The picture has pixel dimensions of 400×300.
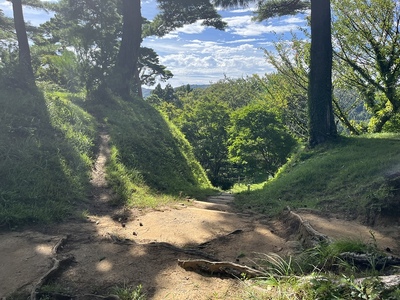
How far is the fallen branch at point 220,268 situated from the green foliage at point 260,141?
16775 millimetres

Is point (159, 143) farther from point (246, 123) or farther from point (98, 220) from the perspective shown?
point (246, 123)

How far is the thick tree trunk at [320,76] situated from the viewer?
10445 mm

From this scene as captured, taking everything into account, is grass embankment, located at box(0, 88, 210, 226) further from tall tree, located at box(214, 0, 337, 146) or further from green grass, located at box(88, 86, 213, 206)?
tall tree, located at box(214, 0, 337, 146)

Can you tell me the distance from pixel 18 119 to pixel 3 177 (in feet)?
8.31

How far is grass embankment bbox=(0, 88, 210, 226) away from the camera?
213 inches

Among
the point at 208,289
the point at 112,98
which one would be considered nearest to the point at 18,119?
the point at 112,98

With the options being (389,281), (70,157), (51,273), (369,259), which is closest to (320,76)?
(70,157)

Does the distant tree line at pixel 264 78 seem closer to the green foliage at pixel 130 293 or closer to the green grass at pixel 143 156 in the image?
the green grass at pixel 143 156

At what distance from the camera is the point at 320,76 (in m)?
10.7

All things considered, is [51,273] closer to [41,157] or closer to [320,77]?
[41,157]

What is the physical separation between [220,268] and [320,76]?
8.96m

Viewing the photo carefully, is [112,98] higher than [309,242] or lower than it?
higher

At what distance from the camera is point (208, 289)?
2.91 m

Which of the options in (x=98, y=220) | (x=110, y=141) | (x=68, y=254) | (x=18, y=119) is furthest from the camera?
(x=110, y=141)
